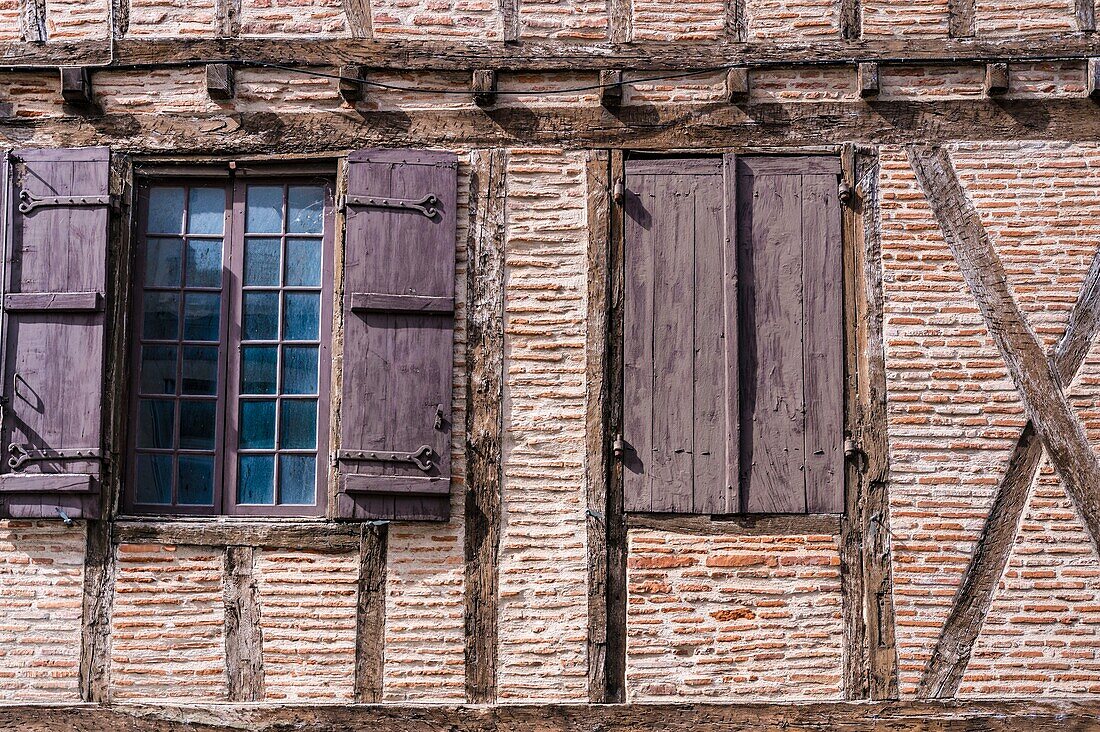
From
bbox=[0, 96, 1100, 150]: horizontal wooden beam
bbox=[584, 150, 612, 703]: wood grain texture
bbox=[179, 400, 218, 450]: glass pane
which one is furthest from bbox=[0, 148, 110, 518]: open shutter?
bbox=[584, 150, 612, 703]: wood grain texture

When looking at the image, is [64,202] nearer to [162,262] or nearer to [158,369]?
[162,262]

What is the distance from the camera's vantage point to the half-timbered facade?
189 inches

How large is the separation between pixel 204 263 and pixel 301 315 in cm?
57

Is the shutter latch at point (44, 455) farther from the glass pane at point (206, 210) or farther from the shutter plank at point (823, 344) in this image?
the shutter plank at point (823, 344)

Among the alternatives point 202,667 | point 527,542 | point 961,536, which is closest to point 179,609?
point 202,667

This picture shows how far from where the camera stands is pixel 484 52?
515 centimetres

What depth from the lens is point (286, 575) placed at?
480cm

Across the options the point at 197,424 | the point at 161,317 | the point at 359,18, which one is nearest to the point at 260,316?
the point at 161,317

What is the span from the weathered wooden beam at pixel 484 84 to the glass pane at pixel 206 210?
1.39 meters

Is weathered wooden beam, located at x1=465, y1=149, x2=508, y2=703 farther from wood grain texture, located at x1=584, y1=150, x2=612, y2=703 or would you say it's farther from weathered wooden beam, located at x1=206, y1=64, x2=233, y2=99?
weathered wooden beam, located at x1=206, y1=64, x2=233, y2=99

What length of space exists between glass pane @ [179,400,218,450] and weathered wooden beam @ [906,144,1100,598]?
3663 mm

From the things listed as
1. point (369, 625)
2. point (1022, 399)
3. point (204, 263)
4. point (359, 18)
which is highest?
point (359, 18)

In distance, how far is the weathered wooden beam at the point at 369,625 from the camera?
188 inches

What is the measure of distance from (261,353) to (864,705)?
332 centimetres
